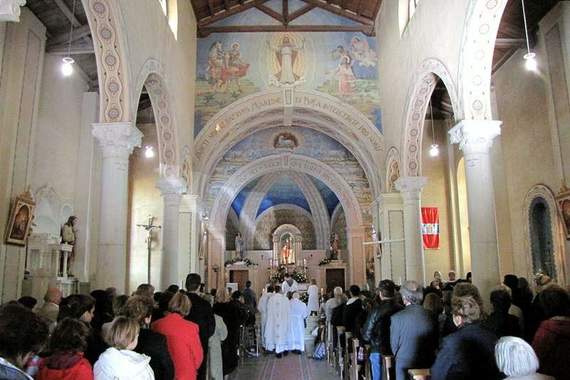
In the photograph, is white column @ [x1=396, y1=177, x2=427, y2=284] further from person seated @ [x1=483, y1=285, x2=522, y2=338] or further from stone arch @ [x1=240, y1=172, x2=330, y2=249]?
stone arch @ [x1=240, y1=172, x2=330, y2=249]

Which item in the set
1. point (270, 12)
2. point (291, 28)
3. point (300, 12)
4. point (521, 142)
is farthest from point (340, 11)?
point (521, 142)

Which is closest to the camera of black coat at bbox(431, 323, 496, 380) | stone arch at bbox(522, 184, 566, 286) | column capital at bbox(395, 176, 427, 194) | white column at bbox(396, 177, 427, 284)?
black coat at bbox(431, 323, 496, 380)

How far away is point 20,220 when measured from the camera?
852cm

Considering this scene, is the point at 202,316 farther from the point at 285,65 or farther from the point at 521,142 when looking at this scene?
the point at 285,65

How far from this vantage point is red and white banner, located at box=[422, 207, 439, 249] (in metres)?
14.9

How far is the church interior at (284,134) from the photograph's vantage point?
786 cm

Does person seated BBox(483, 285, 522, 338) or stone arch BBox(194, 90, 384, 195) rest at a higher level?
stone arch BBox(194, 90, 384, 195)

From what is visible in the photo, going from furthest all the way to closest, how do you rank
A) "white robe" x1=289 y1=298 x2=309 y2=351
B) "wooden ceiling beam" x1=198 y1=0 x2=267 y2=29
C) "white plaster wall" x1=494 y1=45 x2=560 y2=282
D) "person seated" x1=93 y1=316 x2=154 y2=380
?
"wooden ceiling beam" x1=198 y1=0 x2=267 y2=29 → "white plaster wall" x1=494 y1=45 x2=560 y2=282 → "white robe" x1=289 y1=298 x2=309 y2=351 → "person seated" x1=93 y1=316 x2=154 y2=380

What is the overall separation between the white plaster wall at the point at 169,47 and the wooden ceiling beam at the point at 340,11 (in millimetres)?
3681

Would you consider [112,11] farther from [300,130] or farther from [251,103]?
[300,130]

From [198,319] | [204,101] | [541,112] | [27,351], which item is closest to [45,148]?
[204,101]

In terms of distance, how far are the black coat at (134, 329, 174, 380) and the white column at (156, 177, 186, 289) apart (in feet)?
27.1

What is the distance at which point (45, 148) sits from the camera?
34.4 ft

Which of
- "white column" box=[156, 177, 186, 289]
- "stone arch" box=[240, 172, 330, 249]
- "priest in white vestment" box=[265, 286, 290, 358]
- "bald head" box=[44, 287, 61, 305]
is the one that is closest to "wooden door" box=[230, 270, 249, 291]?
"stone arch" box=[240, 172, 330, 249]
